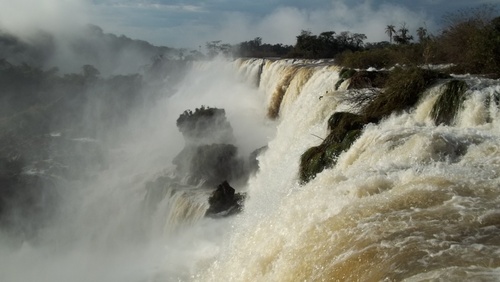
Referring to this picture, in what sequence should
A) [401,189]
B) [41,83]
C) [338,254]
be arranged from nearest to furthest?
[338,254] → [401,189] → [41,83]

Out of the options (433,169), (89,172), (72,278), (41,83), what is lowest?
(72,278)

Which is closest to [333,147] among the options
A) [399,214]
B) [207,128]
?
[399,214]

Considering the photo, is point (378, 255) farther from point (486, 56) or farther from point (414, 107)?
point (486, 56)

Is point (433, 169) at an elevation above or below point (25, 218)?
above

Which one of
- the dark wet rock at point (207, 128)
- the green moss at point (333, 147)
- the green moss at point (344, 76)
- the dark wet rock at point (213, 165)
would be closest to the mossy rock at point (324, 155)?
the green moss at point (333, 147)

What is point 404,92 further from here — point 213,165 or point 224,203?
point 213,165

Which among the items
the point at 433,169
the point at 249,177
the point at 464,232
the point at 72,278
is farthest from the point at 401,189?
the point at 72,278
